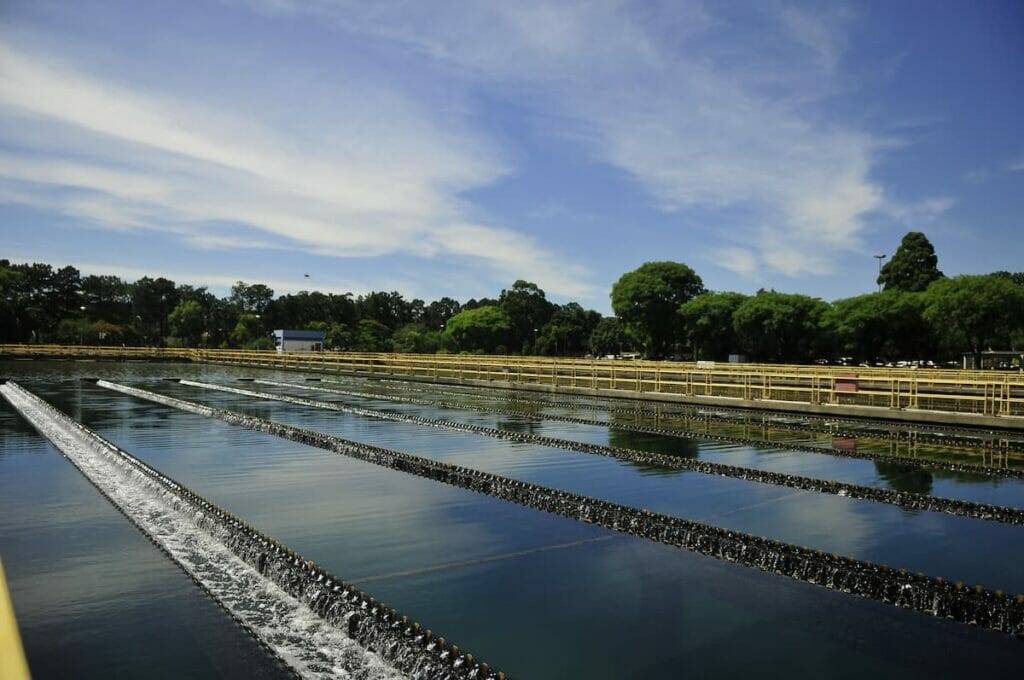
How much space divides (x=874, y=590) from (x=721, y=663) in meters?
2.25

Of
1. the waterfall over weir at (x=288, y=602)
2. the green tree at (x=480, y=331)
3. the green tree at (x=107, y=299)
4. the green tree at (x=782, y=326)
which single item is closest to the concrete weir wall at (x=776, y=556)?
Result: the waterfall over weir at (x=288, y=602)

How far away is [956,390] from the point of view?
74.6 ft

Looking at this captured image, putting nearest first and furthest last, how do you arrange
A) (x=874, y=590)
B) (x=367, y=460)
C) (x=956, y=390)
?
(x=874, y=590)
(x=367, y=460)
(x=956, y=390)

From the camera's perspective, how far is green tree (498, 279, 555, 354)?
10681 centimetres

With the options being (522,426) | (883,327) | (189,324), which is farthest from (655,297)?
(189,324)

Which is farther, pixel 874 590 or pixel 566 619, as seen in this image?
pixel 874 590

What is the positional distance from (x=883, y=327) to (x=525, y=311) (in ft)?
193

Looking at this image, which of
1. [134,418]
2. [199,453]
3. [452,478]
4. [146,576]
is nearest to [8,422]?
[134,418]

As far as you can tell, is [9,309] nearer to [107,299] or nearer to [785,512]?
[107,299]

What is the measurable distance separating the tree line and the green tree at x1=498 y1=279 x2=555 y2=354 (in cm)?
27

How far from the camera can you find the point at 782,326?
60.5 metres

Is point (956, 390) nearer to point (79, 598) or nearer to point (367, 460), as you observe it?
point (367, 460)

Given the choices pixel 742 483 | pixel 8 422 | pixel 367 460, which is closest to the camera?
pixel 742 483

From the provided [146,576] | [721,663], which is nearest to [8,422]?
[146,576]
